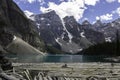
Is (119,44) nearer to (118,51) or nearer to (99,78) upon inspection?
(118,51)

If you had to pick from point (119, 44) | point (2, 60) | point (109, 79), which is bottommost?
point (109, 79)

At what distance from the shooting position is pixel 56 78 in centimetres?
2288

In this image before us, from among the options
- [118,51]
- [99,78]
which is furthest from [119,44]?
[99,78]

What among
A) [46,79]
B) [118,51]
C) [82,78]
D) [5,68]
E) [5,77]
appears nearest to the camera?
[5,77]

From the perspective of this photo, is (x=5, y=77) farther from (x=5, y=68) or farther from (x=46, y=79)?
(x=5, y=68)

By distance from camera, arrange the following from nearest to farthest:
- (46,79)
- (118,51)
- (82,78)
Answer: (46,79) → (82,78) → (118,51)

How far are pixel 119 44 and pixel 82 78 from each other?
146 meters

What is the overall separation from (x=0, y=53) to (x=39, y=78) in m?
4.44

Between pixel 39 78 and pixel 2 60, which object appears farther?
pixel 2 60

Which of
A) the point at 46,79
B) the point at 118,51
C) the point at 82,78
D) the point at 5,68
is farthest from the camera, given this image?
the point at 118,51

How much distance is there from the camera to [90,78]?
73.5 feet

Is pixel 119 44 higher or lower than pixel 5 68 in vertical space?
higher

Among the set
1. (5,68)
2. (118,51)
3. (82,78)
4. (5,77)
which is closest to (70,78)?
(82,78)

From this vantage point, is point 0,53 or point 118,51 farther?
point 118,51
